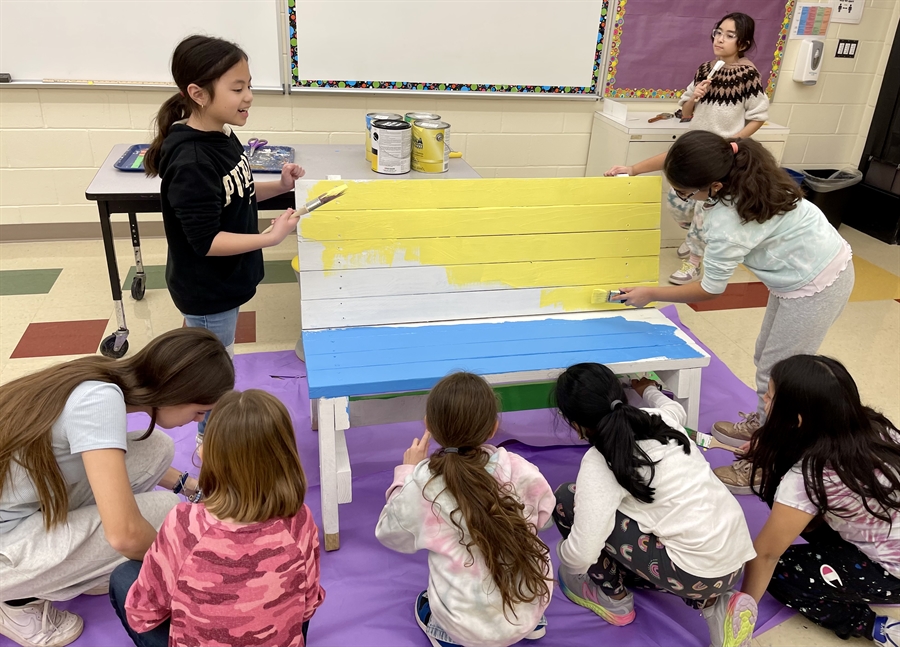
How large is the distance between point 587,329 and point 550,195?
1.40 ft

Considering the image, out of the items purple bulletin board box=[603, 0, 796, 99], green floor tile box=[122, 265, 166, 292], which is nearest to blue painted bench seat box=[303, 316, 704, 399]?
green floor tile box=[122, 265, 166, 292]

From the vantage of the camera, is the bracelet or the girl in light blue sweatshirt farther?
the girl in light blue sweatshirt

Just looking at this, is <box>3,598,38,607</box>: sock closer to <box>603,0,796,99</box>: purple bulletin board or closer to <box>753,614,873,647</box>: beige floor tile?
<box>753,614,873,647</box>: beige floor tile

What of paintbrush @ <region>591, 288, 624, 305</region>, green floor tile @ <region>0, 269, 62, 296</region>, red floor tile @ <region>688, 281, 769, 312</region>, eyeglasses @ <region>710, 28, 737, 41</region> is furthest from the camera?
red floor tile @ <region>688, 281, 769, 312</region>

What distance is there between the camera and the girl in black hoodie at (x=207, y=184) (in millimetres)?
1773

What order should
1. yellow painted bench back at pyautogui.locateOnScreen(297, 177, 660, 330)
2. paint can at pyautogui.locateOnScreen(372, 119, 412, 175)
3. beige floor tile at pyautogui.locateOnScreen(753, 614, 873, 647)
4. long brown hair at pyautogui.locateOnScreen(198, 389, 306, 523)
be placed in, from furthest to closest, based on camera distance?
paint can at pyautogui.locateOnScreen(372, 119, 412, 175) → yellow painted bench back at pyautogui.locateOnScreen(297, 177, 660, 330) → beige floor tile at pyautogui.locateOnScreen(753, 614, 873, 647) → long brown hair at pyautogui.locateOnScreen(198, 389, 306, 523)

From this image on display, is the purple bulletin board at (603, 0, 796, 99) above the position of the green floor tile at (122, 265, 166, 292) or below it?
above

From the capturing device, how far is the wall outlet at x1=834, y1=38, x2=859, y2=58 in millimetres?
4199

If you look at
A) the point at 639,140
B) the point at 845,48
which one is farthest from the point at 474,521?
the point at 845,48

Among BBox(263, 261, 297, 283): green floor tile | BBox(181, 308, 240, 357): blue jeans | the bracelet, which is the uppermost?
BBox(181, 308, 240, 357): blue jeans

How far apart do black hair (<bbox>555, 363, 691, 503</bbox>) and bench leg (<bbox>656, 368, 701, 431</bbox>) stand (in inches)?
21.6

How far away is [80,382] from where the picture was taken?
4.49 ft

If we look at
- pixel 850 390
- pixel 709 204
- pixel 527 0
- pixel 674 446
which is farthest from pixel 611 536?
pixel 527 0

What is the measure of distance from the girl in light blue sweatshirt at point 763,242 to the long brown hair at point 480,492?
0.97m
